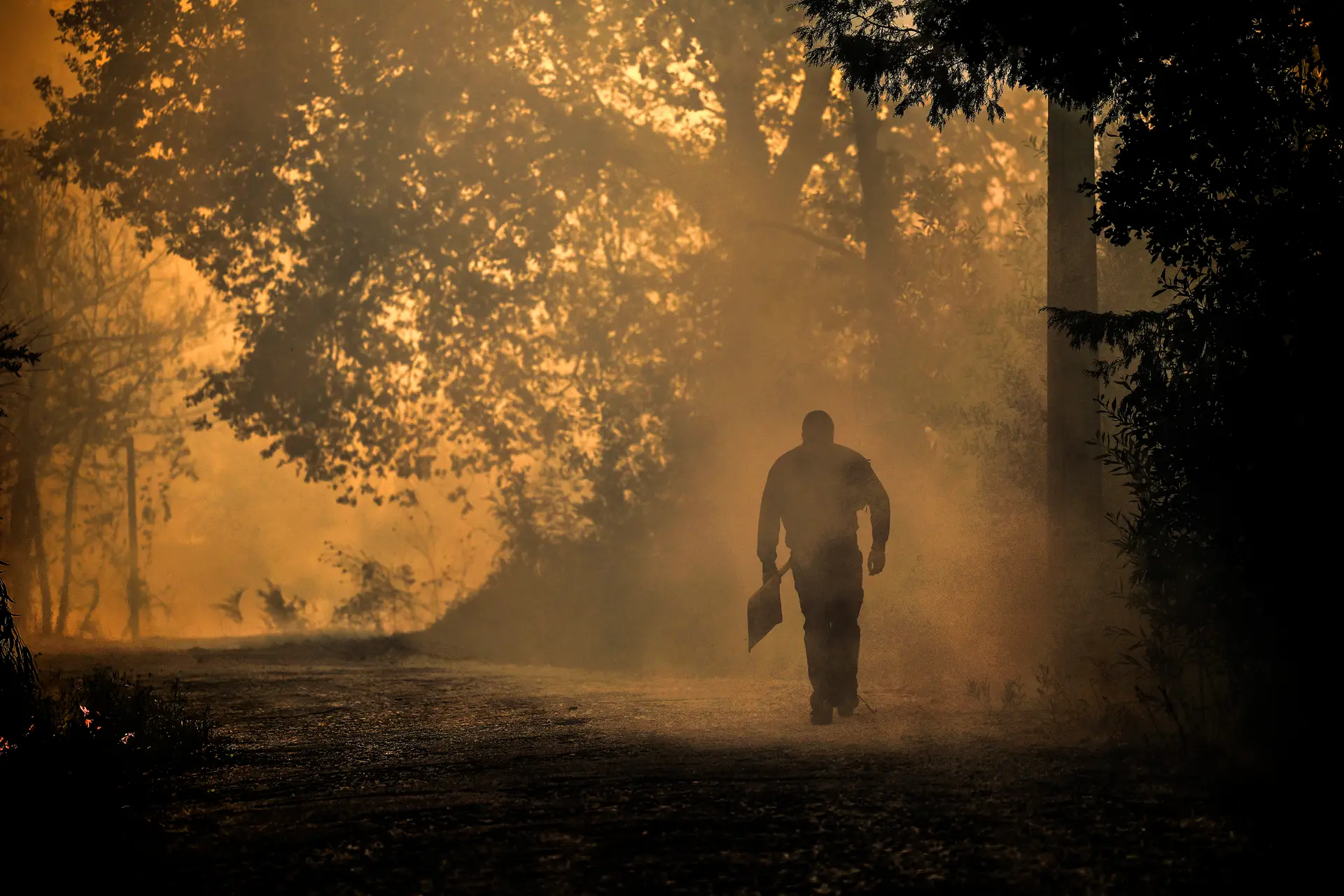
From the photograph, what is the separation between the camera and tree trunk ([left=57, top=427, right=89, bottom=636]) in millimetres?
42750

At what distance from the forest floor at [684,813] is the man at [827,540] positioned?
425 mm

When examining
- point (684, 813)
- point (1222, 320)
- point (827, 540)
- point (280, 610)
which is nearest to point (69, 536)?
A: point (280, 610)

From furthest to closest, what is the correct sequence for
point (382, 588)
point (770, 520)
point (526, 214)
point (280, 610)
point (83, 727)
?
point (280, 610) → point (382, 588) → point (526, 214) → point (770, 520) → point (83, 727)

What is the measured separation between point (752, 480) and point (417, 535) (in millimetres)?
19021

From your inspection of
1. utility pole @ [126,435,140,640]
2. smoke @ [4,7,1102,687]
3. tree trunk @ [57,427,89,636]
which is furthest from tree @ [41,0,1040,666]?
tree trunk @ [57,427,89,636]

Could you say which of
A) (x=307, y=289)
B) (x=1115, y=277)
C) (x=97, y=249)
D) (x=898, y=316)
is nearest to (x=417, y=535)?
(x=97, y=249)

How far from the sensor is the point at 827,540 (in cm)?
1034

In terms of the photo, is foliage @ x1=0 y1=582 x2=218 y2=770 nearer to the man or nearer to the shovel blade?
the shovel blade

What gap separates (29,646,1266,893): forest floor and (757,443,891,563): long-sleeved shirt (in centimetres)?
148

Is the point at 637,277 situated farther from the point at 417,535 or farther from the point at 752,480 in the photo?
the point at 417,535

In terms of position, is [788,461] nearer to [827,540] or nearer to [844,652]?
[827,540]

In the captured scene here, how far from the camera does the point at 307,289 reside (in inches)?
976

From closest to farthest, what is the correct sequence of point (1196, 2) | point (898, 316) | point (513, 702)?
point (1196, 2) < point (513, 702) < point (898, 316)

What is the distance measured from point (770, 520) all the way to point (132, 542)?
3919 centimetres
